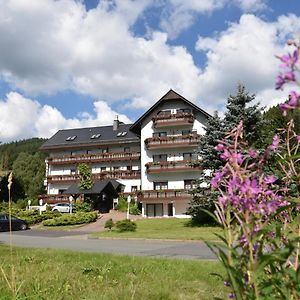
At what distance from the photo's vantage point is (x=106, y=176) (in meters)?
60.1

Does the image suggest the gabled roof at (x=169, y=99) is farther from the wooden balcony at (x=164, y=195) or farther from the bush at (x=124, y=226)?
the bush at (x=124, y=226)

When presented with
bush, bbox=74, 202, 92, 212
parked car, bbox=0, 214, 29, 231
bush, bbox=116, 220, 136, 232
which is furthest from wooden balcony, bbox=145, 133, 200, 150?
bush, bbox=116, 220, 136, 232

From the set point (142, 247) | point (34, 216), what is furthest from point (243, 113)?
point (34, 216)

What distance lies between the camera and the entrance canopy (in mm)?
54969

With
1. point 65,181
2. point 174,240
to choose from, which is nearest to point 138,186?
point 65,181

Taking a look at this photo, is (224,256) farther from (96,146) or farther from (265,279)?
(96,146)

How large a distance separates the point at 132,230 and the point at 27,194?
53.9 m

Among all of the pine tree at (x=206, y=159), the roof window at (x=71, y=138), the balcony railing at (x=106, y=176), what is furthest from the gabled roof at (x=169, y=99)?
the pine tree at (x=206, y=159)

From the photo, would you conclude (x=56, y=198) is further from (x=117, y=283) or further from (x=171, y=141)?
(x=117, y=283)

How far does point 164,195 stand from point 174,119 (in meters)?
8.79

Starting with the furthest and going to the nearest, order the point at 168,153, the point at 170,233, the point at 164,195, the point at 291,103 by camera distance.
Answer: the point at 168,153
the point at 164,195
the point at 170,233
the point at 291,103

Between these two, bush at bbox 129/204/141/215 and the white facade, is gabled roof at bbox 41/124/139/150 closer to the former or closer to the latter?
the white facade

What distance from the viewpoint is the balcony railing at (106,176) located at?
5847 cm

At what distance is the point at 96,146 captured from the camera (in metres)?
62.8
